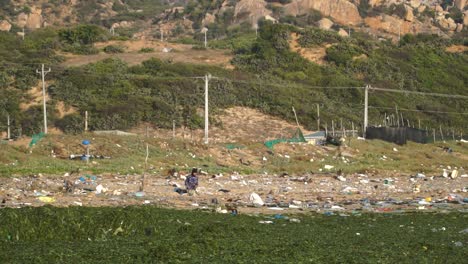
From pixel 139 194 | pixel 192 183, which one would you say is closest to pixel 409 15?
pixel 192 183

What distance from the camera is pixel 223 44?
85188 mm

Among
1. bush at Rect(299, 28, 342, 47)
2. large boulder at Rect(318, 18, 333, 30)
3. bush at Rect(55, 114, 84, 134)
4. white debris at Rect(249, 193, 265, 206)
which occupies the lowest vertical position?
bush at Rect(55, 114, 84, 134)

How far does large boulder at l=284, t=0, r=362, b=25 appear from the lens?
113188mm

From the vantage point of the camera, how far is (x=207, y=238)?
12828mm

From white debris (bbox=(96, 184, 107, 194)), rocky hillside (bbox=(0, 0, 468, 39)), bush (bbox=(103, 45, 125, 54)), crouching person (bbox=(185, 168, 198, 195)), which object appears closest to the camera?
white debris (bbox=(96, 184, 107, 194))

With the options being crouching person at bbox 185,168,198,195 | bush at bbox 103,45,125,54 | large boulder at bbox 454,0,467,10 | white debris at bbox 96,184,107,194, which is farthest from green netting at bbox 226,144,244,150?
large boulder at bbox 454,0,467,10

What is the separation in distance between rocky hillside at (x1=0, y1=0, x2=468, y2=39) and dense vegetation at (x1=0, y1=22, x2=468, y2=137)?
26.8m

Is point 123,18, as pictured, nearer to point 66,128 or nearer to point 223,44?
point 223,44

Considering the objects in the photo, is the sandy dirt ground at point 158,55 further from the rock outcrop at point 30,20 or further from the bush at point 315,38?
the rock outcrop at point 30,20

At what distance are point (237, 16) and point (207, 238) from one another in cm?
10533

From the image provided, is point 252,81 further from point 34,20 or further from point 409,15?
point 409,15

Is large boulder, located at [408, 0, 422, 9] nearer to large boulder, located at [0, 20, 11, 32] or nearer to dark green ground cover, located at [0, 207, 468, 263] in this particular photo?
large boulder, located at [0, 20, 11, 32]

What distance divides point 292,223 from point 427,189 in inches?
441

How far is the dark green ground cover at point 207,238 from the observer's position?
1106 cm
